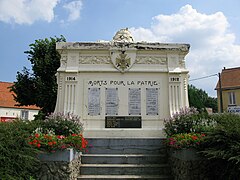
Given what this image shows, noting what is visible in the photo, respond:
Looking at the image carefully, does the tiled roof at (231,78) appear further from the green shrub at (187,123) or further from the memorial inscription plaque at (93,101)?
the memorial inscription plaque at (93,101)

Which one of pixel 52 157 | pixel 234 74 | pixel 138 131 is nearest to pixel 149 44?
pixel 138 131

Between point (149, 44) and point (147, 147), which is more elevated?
point (149, 44)

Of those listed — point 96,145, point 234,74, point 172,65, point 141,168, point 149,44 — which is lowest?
point 141,168

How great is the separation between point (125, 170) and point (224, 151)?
8.65ft

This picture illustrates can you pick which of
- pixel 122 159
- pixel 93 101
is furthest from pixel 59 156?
pixel 93 101

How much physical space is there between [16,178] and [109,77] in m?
5.16

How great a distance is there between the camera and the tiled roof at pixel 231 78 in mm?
33906

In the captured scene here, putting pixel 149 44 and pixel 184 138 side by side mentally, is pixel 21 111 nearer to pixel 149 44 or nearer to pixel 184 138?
pixel 149 44

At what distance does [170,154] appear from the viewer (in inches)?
268

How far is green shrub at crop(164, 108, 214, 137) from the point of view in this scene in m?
7.01

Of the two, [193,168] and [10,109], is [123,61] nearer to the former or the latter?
[193,168]

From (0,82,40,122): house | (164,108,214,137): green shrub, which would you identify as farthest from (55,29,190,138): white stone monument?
(0,82,40,122): house

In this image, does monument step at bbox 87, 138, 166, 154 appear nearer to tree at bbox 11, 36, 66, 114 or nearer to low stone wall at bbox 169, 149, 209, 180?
low stone wall at bbox 169, 149, 209, 180

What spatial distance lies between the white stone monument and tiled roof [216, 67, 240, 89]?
27.4m
